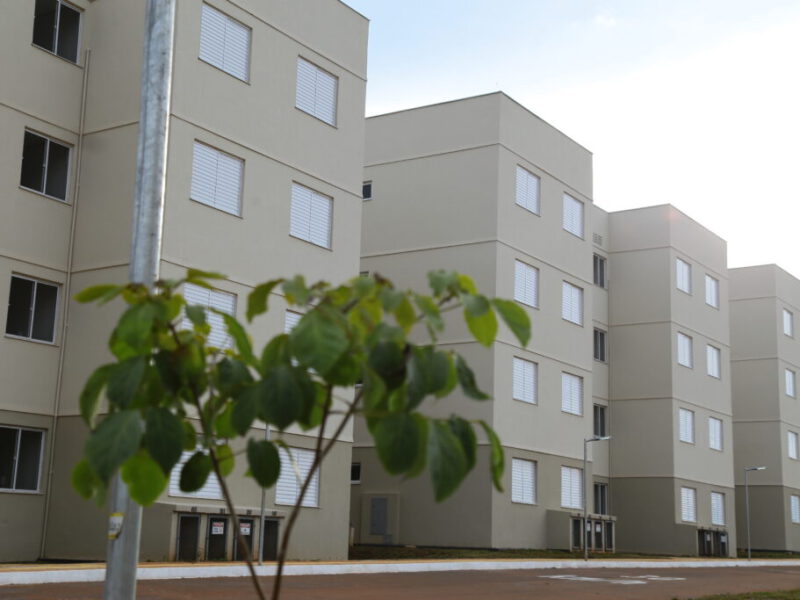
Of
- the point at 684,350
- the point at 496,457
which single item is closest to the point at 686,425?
the point at 684,350

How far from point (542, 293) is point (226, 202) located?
16632 mm

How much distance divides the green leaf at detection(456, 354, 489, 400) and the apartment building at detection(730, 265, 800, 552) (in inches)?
2352

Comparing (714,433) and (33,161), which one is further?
(714,433)

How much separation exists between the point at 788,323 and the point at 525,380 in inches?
1186

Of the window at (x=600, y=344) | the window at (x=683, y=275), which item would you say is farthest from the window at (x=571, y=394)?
the window at (x=683, y=275)

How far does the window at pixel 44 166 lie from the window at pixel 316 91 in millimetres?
6714

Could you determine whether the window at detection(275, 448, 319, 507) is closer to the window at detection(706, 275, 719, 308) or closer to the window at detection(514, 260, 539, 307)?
the window at detection(514, 260, 539, 307)

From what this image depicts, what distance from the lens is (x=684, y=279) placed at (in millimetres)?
52875

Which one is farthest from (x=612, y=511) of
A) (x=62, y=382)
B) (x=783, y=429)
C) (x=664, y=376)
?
(x=62, y=382)

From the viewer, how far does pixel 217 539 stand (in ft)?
85.1

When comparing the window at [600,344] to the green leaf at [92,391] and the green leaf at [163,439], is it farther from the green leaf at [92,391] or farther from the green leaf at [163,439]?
→ the green leaf at [163,439]

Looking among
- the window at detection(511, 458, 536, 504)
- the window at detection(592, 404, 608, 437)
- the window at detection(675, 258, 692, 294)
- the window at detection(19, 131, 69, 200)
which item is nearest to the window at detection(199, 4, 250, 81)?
the window at detection(19, 131, 69, 200)

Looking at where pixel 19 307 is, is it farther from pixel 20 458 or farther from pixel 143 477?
pixel 143 477

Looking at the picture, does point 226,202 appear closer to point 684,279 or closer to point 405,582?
point 405,582
